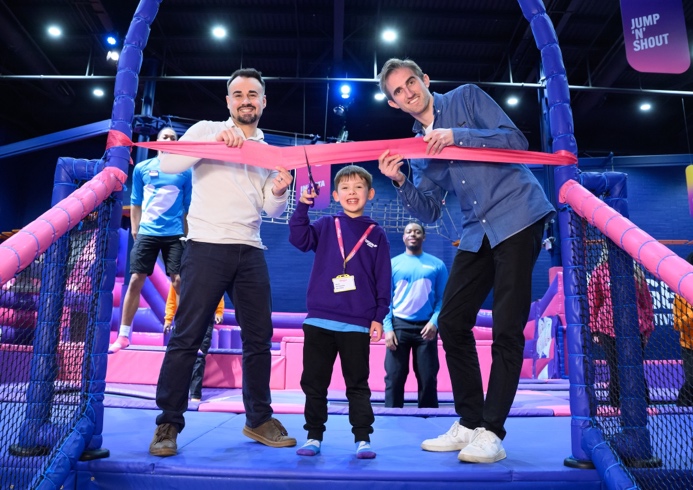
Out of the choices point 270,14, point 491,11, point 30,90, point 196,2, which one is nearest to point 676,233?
point 491,11

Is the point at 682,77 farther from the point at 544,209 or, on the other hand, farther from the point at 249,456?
the point at 249,456

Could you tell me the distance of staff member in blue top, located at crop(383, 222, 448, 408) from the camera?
3916 mm

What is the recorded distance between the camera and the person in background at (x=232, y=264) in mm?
2143

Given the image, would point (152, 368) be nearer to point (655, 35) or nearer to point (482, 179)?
point (482, 179)

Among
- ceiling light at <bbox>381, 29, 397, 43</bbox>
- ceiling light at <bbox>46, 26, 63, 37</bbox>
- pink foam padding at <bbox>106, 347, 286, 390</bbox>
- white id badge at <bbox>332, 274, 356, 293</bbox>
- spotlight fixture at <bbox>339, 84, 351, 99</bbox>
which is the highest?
ceiling light at <bbox>46, 26, 63, 37</bbox>

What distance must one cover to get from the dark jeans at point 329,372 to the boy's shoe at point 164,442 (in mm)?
507

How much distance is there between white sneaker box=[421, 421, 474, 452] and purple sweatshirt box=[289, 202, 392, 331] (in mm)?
527

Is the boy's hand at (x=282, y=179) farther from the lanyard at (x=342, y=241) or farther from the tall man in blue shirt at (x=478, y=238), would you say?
the tall man in blue shirt at (x=478, y=238)

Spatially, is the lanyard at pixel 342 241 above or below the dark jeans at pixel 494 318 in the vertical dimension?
above

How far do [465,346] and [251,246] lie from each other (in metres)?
1.01

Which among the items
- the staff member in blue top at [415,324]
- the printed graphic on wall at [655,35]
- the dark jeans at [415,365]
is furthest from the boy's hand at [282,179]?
the printed graphic on wall at [655,35]

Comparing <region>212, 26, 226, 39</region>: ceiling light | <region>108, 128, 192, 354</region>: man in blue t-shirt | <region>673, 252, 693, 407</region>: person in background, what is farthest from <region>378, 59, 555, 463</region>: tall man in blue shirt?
<region>212, 26, 226, 39</region>: ceiling light

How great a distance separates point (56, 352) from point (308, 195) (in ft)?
3.86

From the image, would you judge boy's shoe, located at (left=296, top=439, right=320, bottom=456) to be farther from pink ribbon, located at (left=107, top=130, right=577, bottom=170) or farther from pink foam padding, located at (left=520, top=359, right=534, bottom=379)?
pink foam padding, located at (left=520, top=359, right=534, bottom=379)
